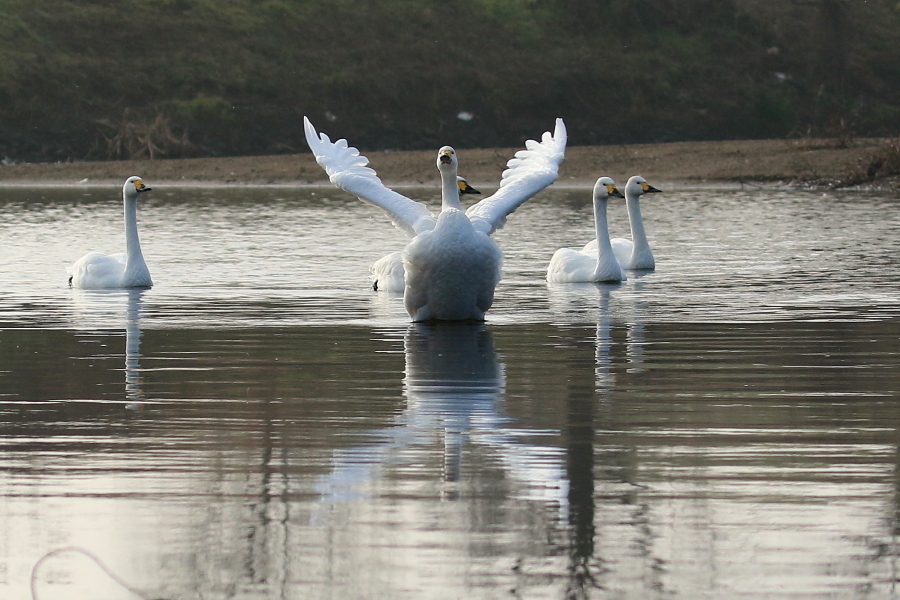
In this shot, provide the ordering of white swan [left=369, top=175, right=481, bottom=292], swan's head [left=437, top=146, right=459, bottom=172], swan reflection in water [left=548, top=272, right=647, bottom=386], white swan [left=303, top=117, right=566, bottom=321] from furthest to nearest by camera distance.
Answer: white swan [left=369, top=175, right=481, bottom=292] < swan's head [left=437, top=146, right=459, bottom=172] < white swan [left=303, top=117, right=566, bottom=321] < swan reflection in water [left=548, top=272, right=647, bottom=386]

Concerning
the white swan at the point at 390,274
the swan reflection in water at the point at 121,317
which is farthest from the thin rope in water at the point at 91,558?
the white swan at the point at 390,274

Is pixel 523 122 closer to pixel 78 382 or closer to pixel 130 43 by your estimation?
pixel 130 43

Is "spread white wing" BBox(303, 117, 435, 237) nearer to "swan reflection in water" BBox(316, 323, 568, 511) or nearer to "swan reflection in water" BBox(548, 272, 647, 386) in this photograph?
"swan reflection in water" BBox(548, 272, 647, 386)

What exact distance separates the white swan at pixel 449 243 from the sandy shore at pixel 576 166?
1656 centimetres

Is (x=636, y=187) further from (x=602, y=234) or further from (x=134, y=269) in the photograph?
(x=134, y=269)

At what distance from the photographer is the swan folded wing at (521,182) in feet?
35.0

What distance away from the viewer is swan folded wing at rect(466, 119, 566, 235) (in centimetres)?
1066

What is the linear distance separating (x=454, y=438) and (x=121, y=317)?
501 centimetres

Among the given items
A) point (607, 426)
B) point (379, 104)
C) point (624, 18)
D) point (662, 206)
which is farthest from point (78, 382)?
point (624, 18)

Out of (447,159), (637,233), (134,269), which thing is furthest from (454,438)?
(637,233)

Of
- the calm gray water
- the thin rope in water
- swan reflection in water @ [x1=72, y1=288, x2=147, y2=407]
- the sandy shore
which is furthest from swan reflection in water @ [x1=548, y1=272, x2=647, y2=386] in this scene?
the sandy shore

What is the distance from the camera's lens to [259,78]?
127 ft

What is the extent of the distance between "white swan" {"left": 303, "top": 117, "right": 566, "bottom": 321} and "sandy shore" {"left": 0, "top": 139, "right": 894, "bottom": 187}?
16557 millimetres

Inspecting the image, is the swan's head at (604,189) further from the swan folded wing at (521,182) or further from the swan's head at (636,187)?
the swan folded wing at (521,182)
